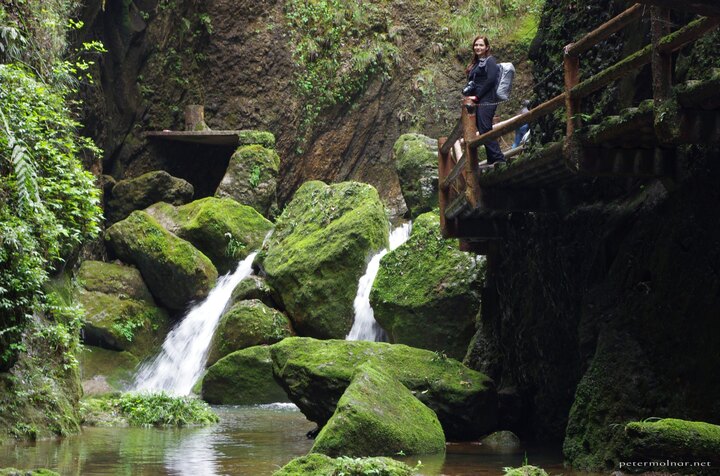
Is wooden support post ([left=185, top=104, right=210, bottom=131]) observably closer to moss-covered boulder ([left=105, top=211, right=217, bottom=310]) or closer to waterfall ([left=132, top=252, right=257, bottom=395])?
moss-covered boulder ([left=105, top=211, right=217, bottom=310])

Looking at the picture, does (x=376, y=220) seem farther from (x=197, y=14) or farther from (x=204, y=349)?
(x=197, y=14)

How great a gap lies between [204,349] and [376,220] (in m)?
4.40

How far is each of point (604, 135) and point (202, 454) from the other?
536 cm

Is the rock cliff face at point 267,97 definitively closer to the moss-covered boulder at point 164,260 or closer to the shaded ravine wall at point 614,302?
the moss-covered boulder at point 164,260

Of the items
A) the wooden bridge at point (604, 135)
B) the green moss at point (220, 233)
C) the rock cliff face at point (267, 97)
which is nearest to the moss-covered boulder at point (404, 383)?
the wooden bridge at point (604, 135)

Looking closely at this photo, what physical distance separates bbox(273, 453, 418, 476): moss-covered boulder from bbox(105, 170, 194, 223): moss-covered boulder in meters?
16.4

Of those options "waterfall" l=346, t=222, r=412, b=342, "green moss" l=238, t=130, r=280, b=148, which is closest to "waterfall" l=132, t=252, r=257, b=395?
"waterfall" l=346, t=222, r=412, b=342

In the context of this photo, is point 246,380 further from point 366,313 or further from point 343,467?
point 343,467

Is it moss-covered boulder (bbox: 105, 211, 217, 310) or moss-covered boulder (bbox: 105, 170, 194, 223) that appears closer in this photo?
moss-covered boulder (bbox: 105, 211, 217, 310)

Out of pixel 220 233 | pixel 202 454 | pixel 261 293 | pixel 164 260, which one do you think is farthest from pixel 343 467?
pixel 220 233

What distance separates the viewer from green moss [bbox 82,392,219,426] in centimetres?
1331

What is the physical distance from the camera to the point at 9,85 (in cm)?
1079

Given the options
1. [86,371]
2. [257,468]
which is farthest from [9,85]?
[86,371]

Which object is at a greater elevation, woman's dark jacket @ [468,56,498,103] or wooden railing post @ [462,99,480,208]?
woman's dark jacket @ [468,56,498,103]
